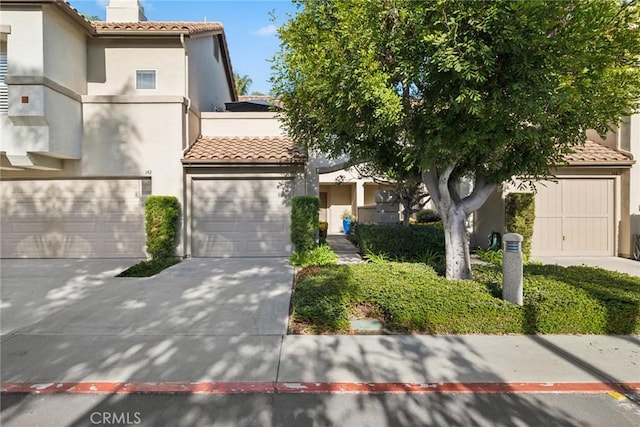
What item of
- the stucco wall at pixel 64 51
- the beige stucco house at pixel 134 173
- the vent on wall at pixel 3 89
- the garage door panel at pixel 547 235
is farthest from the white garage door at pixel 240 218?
the garage door panel at pixel 547 235

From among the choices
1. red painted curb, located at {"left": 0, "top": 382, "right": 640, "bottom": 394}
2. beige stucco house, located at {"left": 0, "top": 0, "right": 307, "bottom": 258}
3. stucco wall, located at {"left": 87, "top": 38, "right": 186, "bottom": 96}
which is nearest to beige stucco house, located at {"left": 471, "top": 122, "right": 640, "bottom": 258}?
red painted curb, located at {"left": 0, "top": 382, "right": 640, "bottom": 394}

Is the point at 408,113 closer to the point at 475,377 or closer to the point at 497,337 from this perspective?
the point at 497,337

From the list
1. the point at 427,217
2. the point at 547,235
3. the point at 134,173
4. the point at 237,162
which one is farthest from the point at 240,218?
the point at 427,217

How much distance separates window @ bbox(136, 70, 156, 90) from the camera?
10.5m

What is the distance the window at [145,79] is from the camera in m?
10.5

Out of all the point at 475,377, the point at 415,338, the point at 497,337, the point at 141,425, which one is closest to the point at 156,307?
the point at 141,425

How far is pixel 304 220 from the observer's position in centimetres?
958

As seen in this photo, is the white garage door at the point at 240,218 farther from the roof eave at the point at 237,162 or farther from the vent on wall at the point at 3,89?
the vent on wall at the point at 3,89

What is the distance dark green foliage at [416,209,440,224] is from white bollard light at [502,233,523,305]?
1161cm

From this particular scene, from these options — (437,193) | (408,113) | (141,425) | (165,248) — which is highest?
(408,113)

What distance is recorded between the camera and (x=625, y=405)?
331 cm

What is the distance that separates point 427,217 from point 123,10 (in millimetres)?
15294

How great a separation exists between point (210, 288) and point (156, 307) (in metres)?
1.29

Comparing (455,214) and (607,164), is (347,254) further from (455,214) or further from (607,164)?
(607,164)
